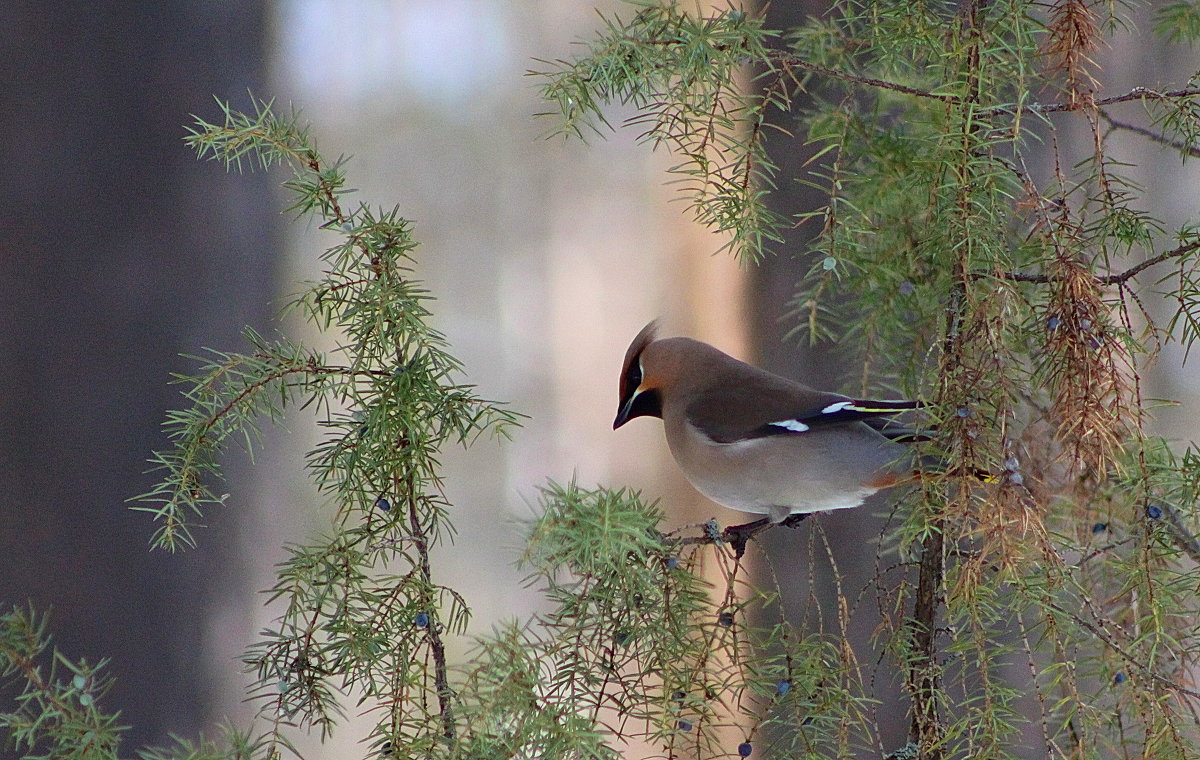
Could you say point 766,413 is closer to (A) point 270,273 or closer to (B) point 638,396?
(B) point 638,396

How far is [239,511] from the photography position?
4.35 ft

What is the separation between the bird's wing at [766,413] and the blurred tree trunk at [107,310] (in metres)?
0.63

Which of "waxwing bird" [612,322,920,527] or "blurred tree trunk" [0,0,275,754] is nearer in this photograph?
Result: "waxwing bird" [612,322,920,527]

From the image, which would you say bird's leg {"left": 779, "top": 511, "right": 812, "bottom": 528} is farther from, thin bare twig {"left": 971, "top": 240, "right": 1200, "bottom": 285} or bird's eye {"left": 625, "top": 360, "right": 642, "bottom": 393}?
thin bare twig {"left": 971, "top": 240, "right": 1200, "bottom": 285}

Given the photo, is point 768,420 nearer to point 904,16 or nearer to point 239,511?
point 904,16

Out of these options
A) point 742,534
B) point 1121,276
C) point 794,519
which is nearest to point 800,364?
point 794,519

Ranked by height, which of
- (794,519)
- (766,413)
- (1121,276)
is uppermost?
(1121,276)

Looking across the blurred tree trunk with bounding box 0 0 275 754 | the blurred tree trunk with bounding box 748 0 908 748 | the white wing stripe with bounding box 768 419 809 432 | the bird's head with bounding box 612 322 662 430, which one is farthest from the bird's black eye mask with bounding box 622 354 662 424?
the blurred tree trunk with bounding box 0 0 275 754

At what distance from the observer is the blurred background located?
112 cm

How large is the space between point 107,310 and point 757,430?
2.37ft

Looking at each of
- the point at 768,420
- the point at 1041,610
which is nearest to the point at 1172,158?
the point at 768,420

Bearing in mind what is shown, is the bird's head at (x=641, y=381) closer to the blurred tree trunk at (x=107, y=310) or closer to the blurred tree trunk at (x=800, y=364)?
the blurred tree trunk at (x=800, y=364)

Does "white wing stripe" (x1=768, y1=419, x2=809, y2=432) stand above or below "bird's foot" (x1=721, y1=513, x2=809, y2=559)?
above

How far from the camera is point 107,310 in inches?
45.4
